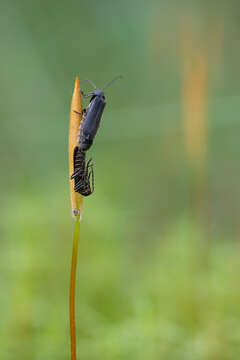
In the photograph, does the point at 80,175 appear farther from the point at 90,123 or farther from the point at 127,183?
the point at 127,183

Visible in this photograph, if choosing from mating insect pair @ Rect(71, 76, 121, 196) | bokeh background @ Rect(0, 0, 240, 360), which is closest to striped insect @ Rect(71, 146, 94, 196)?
mating insect pair @ Rect(71, 76, 121, 196)

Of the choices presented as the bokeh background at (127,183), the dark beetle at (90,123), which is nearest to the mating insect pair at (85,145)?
the dark beetle at (90,123)

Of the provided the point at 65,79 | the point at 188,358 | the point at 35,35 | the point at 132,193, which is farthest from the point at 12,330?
the point at 35,35

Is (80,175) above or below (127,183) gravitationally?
below

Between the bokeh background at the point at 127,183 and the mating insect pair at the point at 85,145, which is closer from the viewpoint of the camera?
the mating insect pair at the point at 85,145

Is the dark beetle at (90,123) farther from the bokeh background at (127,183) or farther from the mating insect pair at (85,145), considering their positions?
the bokeh background at (127,183)

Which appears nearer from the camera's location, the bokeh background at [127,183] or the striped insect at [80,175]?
the striped insect at [80,175]

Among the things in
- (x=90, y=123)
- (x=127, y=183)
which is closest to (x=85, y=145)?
(x=90, y=123)

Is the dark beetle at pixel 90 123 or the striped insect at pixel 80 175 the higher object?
the dark beetle at pixel 90 123

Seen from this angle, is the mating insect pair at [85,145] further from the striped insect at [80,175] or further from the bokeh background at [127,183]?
the bokeh background at [127,183]

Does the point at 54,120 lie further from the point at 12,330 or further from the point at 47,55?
the point at 12,330
